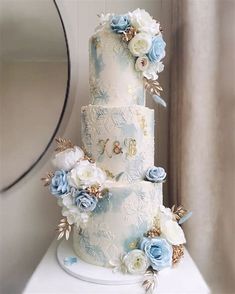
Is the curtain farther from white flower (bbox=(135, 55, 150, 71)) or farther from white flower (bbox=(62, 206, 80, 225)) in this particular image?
white flower (bbox=(62, 206, 80, 225))

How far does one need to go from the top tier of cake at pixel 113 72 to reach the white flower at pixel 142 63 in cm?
1

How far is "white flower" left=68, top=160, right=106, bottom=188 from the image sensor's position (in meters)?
0.80

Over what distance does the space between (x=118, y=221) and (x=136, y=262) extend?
12 centimetres

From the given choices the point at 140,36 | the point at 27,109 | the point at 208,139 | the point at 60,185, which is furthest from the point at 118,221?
the point at 27,109

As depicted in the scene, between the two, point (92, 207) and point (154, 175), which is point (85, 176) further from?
point (154, 175)

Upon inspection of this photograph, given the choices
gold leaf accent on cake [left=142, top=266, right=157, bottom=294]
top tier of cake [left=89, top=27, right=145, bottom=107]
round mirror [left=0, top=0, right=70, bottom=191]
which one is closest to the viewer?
gold leaf accent on cake [left=142, top=266, right=157, bottom=294]

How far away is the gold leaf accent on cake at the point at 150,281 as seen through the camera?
2.48 feet

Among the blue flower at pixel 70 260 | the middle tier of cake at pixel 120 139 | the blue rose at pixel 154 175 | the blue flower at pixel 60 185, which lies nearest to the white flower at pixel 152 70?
the middle tier of cake at pixel 120 139

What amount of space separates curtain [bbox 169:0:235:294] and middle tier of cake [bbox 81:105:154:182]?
0.20 m

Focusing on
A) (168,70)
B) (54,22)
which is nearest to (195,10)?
(168,70)

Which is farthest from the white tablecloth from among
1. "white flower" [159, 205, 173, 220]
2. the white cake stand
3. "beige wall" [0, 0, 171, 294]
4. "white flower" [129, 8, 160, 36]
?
"white flower" [129, 8, 160, 36]

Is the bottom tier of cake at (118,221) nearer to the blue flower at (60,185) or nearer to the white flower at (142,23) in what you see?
the blue flower at (60,185)

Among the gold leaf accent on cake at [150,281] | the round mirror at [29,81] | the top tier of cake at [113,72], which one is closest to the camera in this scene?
the gold leaf accent on cake at [150,281]

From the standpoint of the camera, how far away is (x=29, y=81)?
4.19ft
